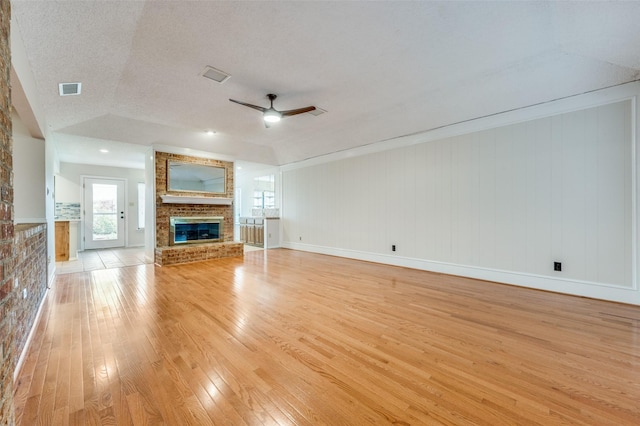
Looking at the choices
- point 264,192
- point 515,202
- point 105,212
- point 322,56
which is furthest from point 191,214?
point 515,202

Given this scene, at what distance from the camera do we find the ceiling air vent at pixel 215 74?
3095mm

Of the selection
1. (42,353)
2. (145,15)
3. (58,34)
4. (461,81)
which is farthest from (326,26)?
(42,353)

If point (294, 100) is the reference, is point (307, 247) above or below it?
below

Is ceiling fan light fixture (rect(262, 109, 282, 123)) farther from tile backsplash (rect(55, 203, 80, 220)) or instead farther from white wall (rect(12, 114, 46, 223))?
tile backsplash (rect(55, 203, 80, 220))

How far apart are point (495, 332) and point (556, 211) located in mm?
2294

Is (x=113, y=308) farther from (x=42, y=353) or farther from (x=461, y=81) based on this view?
(x=461, y=81)

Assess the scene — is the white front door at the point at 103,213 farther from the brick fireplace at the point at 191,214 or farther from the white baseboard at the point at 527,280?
the white baseboard at the point at 527,280

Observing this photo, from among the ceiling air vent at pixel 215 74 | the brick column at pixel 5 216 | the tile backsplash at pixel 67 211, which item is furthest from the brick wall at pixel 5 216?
the tile backsplash at pixel 67 211

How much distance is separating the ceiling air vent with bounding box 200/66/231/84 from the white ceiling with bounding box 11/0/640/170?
0.37ft

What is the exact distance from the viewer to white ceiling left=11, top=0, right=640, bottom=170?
2.20 m

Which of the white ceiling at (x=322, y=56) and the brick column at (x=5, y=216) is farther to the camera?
the white ceiling at (x=322, y=56)

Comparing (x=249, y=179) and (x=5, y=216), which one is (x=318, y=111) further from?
(x=249, y=179)

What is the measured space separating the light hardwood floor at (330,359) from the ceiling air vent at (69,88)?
2563mm

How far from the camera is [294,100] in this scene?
12.9 feet
